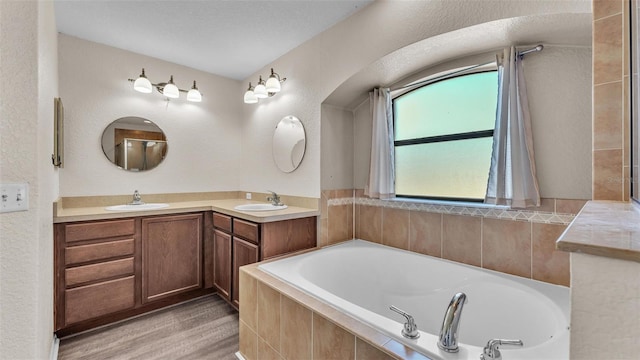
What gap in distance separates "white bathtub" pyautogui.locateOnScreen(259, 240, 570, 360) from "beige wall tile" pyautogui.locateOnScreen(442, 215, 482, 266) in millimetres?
85

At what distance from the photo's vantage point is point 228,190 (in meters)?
3.58

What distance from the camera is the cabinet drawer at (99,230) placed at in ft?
6.74

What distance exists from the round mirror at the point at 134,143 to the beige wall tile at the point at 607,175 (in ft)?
11.7

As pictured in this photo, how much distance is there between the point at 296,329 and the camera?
4.69 ft

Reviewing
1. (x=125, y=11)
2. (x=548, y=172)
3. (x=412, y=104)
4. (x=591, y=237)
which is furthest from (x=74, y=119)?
(x=548, y=172)

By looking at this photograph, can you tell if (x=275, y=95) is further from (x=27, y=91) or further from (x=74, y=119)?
(x=27, y=91)

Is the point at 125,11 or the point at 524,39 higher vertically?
the point at 125,11

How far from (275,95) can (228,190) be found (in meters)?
1.40

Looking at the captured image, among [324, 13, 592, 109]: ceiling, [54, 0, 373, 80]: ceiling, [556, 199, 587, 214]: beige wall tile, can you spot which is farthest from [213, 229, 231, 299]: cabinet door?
[556, 199, 587, 214]: beige wall tile

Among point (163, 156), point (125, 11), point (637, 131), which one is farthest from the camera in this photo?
point (163, 156)

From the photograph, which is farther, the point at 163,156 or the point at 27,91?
the point at 163,156

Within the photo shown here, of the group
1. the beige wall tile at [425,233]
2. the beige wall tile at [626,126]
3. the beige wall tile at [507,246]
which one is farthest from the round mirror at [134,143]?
the beige wall tile at [626,126]

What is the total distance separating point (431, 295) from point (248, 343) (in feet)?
4.29

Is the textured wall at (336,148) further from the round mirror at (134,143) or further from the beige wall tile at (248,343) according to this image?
the round mirror at (134,143)
